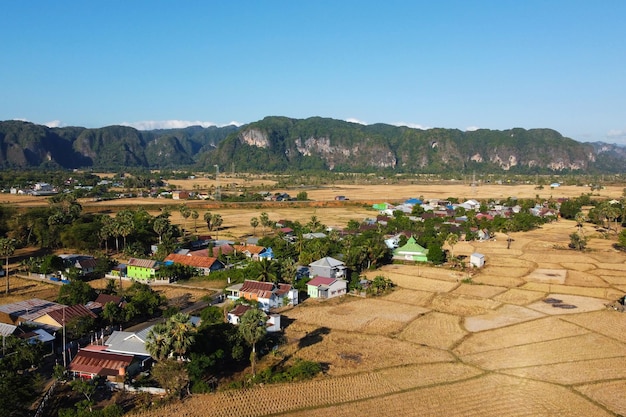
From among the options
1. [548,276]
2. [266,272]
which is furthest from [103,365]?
[548,276]

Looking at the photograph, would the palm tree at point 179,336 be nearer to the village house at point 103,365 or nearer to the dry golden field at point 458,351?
the dry golden field at point 458,351

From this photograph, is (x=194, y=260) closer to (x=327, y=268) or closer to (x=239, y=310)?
(x=327, y=268)

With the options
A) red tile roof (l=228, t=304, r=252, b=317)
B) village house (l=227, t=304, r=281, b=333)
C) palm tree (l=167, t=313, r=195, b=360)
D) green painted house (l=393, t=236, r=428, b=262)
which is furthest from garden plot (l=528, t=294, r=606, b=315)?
palm tree (l=167, t=313, r=195, b=360)

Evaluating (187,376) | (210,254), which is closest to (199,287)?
(210,254)

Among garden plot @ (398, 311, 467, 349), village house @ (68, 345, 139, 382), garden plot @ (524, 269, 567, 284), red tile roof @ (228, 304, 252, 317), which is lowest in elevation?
garden plot @ (398, 311, 467, 349)

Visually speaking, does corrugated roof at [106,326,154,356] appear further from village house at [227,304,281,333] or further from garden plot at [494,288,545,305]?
garden plot at [494,288,545,305]
